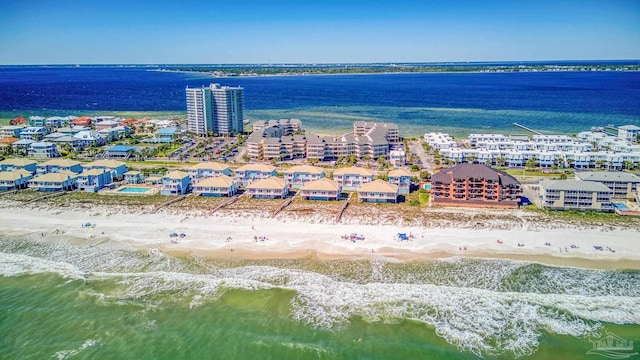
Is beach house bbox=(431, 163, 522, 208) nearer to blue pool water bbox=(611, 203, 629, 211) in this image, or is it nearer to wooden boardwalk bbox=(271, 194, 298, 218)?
blue pool water bbox=(611, 203, 629, 211)

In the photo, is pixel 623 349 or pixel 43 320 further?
pixel 43 320

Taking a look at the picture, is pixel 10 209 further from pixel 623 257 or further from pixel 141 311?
pixel 623 257

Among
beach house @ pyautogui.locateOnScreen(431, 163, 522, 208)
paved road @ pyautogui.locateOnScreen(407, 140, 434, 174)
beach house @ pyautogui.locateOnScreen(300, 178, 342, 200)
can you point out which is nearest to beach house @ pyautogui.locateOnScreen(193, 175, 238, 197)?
beach house @ pyautogui.locateOnScreen(300, 178, 342, 200)

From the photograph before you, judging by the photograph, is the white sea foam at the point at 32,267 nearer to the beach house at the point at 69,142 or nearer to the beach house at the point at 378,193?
the beach house at the point at 378,193

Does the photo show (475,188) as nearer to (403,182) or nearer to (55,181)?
(403,182)

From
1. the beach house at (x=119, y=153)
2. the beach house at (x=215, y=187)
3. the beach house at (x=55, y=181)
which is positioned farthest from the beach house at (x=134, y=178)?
the beach house at (x=119, y=153)

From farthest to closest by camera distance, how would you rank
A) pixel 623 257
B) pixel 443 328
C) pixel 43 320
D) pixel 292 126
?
pixel 292 126
pixel 623 257
pixel 43 320
pixel 443 328

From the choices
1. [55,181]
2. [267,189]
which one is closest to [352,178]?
[267,189]

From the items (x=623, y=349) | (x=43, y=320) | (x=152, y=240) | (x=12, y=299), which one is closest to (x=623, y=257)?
(x=623, y=349)
